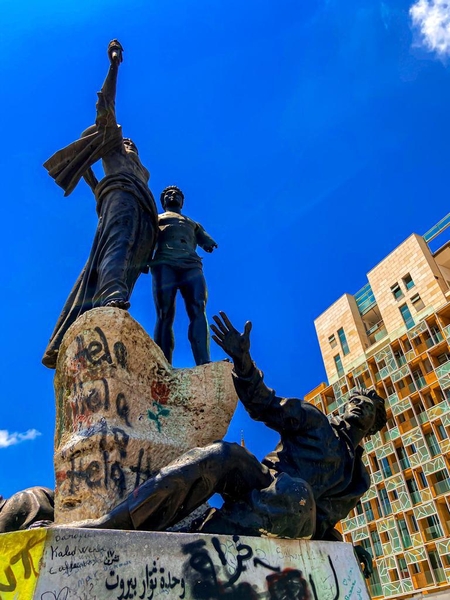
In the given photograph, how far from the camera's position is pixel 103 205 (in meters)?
5.54

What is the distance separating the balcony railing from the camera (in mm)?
32062

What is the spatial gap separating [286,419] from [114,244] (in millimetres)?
2481

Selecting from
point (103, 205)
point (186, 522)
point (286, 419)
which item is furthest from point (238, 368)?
point (103, 205)

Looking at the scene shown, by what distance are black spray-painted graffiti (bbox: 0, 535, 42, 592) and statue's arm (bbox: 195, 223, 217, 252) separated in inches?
186

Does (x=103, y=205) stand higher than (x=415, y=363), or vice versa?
(x=415, y=363)

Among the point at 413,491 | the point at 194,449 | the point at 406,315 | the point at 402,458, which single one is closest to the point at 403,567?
the point at 413,491

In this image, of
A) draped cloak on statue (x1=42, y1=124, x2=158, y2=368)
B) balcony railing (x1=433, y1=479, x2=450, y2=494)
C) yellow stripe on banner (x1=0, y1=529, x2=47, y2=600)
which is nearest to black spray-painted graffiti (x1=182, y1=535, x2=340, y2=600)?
yellow stripe on banner (x1=0, y1=529, x2=47, y2=600)

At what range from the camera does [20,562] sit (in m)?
2.06

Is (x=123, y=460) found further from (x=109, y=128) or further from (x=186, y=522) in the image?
(x=109, y=128)

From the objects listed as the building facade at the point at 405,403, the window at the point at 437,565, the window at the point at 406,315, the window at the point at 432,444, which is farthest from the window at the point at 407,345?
the window at the point at 437,565

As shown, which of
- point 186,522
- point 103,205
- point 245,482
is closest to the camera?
point 245,482

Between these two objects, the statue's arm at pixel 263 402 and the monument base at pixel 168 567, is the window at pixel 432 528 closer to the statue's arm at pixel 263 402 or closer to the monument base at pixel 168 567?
the statue's arm at pixel 263 402

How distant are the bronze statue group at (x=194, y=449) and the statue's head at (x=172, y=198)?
1 cm

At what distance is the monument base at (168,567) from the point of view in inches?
81.8
